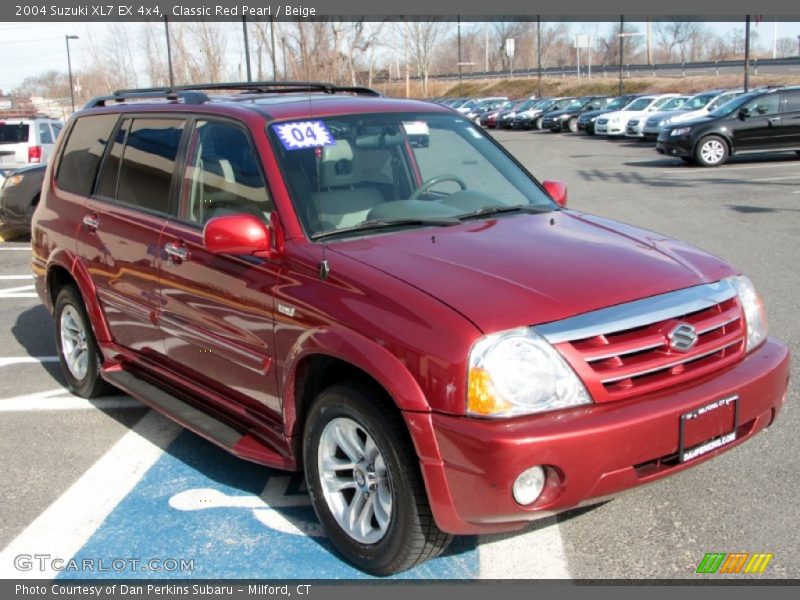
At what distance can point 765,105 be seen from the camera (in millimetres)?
20281

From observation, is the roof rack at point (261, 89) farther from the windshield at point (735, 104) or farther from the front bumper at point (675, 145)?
the windshield at point (735, 104)

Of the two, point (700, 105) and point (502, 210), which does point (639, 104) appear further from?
point (502, 210)

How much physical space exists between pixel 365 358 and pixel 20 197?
11.4 meters

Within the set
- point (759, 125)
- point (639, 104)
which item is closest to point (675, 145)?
point (759, 125)

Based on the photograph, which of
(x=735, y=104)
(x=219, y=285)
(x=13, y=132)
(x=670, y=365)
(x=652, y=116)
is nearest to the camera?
(x=670, y=365)

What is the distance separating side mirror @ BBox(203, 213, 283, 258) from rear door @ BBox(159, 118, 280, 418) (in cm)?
12

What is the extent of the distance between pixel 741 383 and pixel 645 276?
571 millimetres

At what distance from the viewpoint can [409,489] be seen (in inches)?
126

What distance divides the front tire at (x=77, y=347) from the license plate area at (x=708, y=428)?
3863 millimetres

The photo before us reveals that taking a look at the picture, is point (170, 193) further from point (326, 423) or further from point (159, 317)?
point (326, 423)

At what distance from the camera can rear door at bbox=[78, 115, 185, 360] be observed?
15.6ft

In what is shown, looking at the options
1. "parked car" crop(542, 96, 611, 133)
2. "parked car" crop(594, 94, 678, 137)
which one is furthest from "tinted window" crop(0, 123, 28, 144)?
"parked car" crop(542, 96, 611, 133)

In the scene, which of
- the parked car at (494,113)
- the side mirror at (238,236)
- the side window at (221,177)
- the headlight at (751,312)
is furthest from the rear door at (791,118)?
the parked car at (494,113)

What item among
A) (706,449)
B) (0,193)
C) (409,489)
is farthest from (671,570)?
(0,193)
